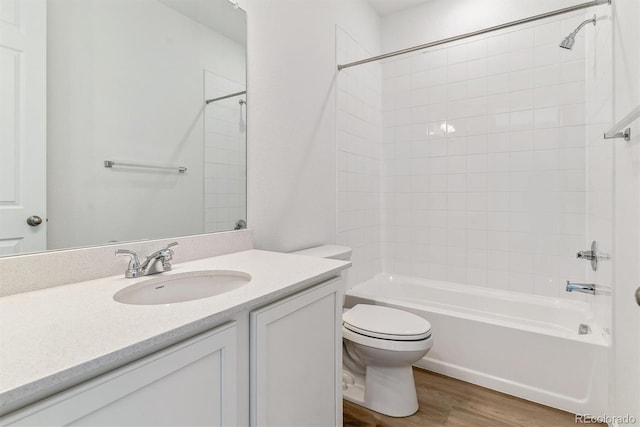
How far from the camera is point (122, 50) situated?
114cm

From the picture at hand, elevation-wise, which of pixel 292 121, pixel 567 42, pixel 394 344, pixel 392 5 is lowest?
pixel 394 344

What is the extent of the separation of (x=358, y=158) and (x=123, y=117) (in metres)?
1.73

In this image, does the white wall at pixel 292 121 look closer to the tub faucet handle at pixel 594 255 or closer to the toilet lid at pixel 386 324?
the toilet lid at pixel 386 324

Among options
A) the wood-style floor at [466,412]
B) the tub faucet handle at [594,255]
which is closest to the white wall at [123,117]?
the wood-style floor at [466,412]

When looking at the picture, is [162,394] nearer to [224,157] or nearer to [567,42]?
[224,157]

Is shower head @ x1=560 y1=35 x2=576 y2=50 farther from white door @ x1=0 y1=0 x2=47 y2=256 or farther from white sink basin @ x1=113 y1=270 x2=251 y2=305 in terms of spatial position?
white door @ x1=0 y1=0 x2=47 y2=256

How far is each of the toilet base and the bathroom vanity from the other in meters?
0.52

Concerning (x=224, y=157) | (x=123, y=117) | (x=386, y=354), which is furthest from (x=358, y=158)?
(x=123, y=117)

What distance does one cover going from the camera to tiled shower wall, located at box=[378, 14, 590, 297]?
220 cm

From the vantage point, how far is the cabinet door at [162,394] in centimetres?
52

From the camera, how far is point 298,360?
1046mm

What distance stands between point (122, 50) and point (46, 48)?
235mm

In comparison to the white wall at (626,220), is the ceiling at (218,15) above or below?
above

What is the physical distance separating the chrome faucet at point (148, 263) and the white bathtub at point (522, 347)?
1.43m
